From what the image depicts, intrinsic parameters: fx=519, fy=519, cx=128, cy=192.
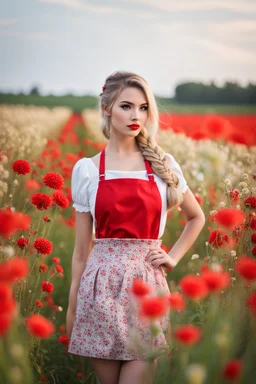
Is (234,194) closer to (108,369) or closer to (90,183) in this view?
(90,183)

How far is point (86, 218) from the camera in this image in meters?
2.33

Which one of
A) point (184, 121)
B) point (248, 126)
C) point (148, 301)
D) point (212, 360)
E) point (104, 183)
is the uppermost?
point (184, 121)

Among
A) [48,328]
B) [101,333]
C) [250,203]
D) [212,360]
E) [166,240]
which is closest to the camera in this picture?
[48,328]

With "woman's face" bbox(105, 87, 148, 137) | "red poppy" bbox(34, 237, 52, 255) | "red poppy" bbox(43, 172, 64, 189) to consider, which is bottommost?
"red poppy" bbox(34, 237, 52, 255)

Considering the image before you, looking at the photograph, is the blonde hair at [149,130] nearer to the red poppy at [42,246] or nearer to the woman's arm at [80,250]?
the woman's arm at [80,250]

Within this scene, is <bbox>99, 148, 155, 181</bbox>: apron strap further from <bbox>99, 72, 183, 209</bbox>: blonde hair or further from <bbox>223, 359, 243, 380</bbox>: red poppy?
<bbox>223, 359, 243, 380</bbox>: red poppy

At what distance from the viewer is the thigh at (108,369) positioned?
2.13 meters

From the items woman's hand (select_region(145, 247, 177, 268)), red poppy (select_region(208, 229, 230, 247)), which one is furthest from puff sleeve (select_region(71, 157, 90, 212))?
red poppy (select_region(208, 229, 230, 247))

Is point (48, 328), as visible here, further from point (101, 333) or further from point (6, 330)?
point (101, 333)

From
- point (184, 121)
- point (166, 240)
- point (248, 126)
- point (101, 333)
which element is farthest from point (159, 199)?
point (184, 121)

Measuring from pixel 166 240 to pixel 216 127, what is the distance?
1829 millimetres

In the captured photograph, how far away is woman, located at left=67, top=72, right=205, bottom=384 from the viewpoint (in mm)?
2100

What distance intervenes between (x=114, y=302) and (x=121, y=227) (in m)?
0.31

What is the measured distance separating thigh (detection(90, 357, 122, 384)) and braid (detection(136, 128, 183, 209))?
71 centimetres
